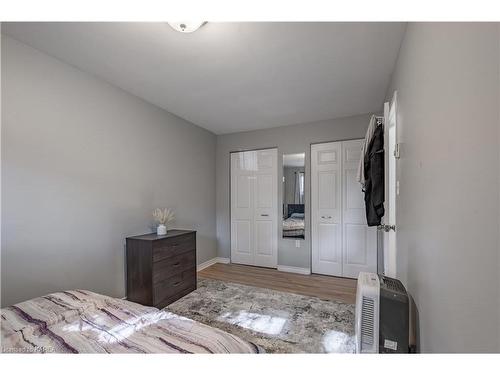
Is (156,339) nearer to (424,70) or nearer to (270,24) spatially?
(424,70)

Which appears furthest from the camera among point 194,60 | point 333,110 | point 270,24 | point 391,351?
point 333,110

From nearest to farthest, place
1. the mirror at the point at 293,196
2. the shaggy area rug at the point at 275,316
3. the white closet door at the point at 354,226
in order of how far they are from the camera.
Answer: the shaggy area rug at the point at 275,316 → the white closet door at the point at 354,226 → the mirror at the point at 293,196

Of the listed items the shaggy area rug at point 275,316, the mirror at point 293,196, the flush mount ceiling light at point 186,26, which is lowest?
the shaggy area rug at point 275,316

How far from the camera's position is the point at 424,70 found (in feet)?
3.67

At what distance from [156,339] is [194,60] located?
2049mm

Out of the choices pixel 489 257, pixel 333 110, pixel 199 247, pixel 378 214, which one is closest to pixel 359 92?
pixel 333 110

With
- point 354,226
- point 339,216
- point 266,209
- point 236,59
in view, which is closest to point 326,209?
point 339,216

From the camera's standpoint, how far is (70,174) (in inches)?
76.8

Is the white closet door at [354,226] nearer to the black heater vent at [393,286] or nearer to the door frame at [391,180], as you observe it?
the door frame at [391,180]

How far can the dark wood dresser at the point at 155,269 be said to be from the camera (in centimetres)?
223

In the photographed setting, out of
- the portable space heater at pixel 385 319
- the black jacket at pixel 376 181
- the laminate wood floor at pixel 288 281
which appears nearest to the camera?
the portable space heater at pixel 385 319

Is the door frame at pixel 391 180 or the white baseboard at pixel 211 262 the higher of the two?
the door frame at pixel 391 180

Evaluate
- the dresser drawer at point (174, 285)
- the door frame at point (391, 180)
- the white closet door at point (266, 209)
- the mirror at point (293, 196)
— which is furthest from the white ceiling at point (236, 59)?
the dresser drawer at point (174, 285)

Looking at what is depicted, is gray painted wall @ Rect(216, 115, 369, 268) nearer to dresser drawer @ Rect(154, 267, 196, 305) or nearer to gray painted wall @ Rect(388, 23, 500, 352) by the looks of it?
dresser drawer @ Rect(154, 267, 196, 305)
